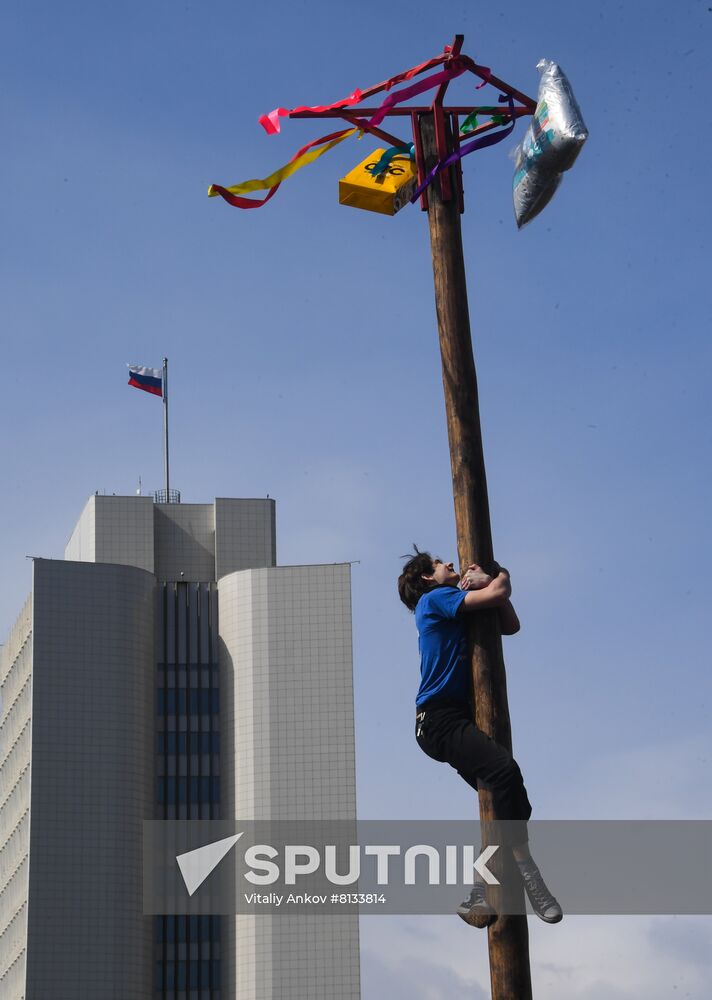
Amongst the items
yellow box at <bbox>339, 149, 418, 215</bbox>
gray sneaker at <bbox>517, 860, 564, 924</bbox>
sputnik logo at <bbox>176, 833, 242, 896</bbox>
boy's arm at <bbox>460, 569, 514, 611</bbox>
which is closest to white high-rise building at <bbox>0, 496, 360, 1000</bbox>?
sputnik logo at <bbox>176, 833, 242, 896</bbox>

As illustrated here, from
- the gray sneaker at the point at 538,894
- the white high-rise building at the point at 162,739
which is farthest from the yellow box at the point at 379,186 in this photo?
the white high-rise building at the point at 162,739

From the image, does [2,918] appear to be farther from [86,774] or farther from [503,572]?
[503,572]

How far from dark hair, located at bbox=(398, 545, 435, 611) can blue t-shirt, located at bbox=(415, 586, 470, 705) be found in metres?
0.52

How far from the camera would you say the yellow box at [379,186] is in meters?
13.2

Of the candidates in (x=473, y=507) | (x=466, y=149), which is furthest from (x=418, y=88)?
(x=473, y=507)

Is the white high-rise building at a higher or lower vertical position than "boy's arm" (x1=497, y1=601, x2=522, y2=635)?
higher

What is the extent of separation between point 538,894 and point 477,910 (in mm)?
420

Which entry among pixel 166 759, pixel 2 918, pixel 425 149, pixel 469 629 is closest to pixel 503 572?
pixel 469 629

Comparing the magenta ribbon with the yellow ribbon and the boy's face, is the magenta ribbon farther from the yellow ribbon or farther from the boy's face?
the boy's face

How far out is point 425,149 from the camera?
1263cm

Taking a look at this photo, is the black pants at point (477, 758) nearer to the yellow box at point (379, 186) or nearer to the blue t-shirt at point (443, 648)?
the blue t-shirt at point (443, 648)

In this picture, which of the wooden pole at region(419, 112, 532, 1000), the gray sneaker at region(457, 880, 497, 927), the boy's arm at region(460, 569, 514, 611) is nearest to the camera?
the wooden pole at region(419, 112, 532, 1000)

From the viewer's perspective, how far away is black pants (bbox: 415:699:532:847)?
428 inches

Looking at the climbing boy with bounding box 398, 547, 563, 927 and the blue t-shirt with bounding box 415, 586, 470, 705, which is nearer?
the climbing boy with bounding box 398, 547, 563, 927
